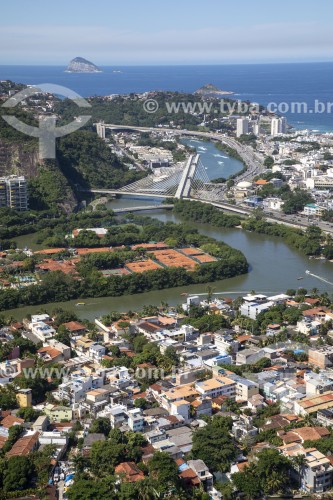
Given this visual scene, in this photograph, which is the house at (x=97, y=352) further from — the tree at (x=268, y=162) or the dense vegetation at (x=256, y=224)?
the tree at (x=268, y=162)

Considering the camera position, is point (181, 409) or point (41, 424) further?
point (181, 409)

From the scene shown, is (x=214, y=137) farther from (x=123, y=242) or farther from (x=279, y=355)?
(x=279, y=355)

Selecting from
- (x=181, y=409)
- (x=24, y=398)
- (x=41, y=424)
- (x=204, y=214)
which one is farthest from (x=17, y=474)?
(x=204, y=214)

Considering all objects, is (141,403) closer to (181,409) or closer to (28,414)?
(181,409)

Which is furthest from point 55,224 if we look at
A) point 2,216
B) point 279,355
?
point 279,355

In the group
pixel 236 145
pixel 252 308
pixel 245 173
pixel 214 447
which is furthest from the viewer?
pixel 236 145

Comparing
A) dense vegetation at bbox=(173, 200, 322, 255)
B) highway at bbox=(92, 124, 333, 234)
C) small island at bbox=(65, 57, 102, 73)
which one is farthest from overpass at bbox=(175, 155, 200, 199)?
small island at bbox=(65, 57, 102, 73)

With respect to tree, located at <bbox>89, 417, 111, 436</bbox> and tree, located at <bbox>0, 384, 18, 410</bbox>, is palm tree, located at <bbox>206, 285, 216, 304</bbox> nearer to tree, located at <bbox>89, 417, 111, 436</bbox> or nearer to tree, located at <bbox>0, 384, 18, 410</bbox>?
tree, located at <bbox>0, 384, 18, 410</bbox>
